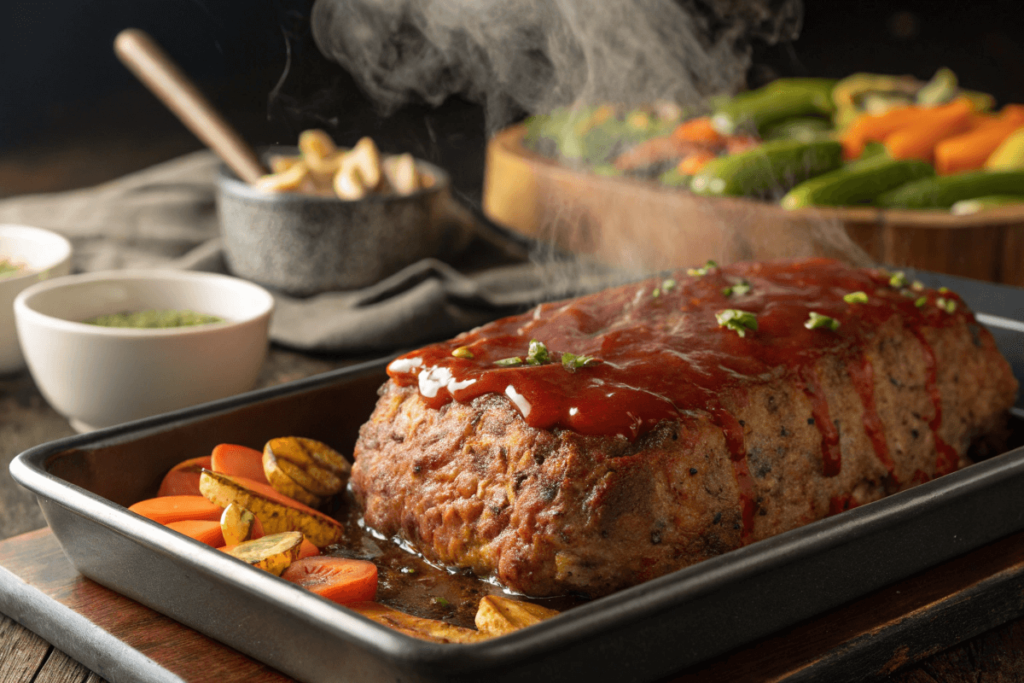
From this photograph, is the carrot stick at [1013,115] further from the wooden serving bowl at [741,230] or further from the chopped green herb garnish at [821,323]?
the chopped green herb garnish at [821,323]

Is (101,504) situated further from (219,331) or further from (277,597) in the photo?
(219,331)

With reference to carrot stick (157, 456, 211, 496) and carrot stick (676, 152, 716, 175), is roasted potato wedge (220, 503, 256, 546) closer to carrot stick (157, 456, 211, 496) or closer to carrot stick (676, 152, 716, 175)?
carrot stick (157, 456, 211, 496)

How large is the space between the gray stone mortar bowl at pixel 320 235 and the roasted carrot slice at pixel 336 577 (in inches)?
81.4

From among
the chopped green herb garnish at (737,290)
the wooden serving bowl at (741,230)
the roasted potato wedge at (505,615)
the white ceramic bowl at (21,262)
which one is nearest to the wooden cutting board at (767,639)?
the roasted potato wedge at (505,615)

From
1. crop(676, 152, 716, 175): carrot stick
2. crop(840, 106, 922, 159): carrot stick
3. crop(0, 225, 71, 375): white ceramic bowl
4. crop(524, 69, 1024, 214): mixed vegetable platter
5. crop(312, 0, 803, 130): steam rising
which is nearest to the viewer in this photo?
crop(0, 225, 71, 375): white ceramic bowl

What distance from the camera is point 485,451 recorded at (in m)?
1.86

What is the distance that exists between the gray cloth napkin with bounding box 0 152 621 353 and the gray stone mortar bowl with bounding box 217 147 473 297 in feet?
0.27

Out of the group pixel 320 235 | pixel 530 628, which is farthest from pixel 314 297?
pixel 530 628

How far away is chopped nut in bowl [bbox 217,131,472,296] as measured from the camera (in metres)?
3.71

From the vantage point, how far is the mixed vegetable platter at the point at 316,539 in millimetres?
1681

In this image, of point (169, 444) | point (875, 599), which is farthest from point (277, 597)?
point (875, 599)

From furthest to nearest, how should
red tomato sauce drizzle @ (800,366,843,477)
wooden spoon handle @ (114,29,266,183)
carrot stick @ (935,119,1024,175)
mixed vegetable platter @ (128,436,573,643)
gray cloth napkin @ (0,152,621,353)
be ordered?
carrot stick @ (935,119,1024,175), wooden spoon handle @ (114,29,266,183), gray cloth napkin @ (0,152,621,353), red tomato sauce drizzle @ (800,366,843,477), mixed vegetable platter @ (128,436,573,643)

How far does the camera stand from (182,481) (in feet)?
6.66

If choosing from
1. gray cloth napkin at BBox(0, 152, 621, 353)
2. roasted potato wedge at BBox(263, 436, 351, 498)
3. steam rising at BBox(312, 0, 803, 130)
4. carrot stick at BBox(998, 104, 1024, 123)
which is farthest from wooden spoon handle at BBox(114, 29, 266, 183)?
carrot stick at BBox(998, 104, 1024, 123)
